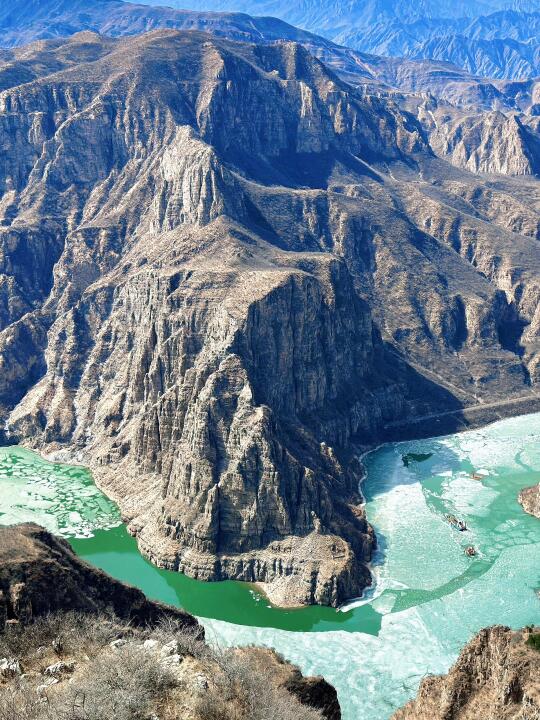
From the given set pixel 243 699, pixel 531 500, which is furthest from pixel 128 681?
pixel 531 500

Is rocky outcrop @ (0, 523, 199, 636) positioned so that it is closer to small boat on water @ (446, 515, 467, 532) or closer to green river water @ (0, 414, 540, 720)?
green river water @ (0, 414, 540, 720)

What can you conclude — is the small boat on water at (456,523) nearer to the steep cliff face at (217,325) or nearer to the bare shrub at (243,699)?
the steep cliff face at (217,325)

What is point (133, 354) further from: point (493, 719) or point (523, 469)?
point (493, 719)

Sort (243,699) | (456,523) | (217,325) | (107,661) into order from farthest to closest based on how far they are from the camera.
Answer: (217,325) < (456,523) < (107,661) < (243,699)

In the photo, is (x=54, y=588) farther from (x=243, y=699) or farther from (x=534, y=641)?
(x=534, y=641)

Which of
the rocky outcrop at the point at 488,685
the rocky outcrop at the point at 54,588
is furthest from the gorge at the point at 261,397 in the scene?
the rocky outcrop at the point at 54,588

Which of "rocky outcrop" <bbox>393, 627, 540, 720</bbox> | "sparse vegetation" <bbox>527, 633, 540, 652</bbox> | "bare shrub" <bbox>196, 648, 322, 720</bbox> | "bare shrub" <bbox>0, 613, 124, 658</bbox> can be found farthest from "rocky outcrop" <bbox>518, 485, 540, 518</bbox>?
"bare shrub" <bbox>196, 648, 322, 720</bbox>
